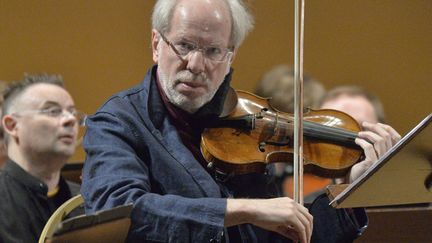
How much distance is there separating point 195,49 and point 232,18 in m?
0.12

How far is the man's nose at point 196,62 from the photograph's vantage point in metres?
1.56

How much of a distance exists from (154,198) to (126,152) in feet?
0.49

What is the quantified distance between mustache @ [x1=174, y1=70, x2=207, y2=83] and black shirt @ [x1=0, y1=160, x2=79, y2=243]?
970 mm

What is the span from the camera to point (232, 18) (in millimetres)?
1627

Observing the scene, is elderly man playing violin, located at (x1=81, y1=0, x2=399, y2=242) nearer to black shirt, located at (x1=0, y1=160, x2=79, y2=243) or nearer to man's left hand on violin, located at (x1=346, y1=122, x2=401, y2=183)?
man's left hand on violin, located at (x1=346, y1=122, x2=401, y2=183)

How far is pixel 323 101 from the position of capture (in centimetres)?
284

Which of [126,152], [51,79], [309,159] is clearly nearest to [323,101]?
[51,79]

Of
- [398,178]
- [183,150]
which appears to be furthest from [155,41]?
[398,178]

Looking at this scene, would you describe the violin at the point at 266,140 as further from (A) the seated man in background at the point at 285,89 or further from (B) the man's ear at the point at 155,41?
(A) the seated man in background at the point at 285,89

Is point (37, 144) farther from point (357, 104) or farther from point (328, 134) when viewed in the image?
point (328, 134)

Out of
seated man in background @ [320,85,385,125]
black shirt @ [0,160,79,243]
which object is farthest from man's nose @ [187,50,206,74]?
seated man in background @ [320,85,385,125]

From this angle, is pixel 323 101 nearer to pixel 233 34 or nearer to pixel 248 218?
pixel 233 34

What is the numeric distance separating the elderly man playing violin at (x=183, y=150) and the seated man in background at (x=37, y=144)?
3.22ft

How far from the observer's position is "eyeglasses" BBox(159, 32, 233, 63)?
5.18 feet
